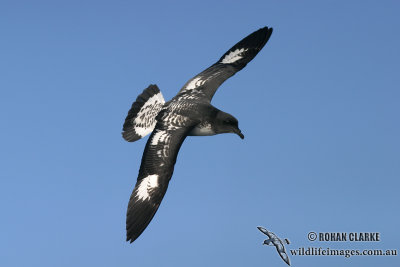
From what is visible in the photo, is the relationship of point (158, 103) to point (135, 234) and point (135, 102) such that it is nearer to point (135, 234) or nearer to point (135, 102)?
point (135, 102)

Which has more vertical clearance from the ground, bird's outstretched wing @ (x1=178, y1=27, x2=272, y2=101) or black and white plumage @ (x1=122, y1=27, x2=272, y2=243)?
bird's outstretched wing @ (x1=178, y1=27, x2=272, y2=101)

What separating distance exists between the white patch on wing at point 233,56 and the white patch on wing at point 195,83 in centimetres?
127

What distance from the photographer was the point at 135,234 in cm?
966

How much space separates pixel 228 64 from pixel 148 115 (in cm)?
293

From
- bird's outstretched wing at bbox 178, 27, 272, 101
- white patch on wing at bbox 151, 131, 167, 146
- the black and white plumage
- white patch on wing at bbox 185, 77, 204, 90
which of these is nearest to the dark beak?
the black and white plumage

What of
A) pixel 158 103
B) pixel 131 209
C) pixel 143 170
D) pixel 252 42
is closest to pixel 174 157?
pixel 143 170

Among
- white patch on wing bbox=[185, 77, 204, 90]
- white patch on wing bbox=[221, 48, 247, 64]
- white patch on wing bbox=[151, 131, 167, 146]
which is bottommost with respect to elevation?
white patch on wing bbox=[151, 131, 167, 146]

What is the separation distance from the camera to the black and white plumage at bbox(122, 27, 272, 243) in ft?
33.4

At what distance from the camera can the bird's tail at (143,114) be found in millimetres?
12133

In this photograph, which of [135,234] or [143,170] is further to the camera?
[143,170]

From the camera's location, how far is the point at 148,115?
1227cm

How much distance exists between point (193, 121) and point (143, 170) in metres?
1.64

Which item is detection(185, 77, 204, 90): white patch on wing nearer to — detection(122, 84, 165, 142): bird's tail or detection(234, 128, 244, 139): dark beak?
detection(122, 84, 165, 142): bird's tail

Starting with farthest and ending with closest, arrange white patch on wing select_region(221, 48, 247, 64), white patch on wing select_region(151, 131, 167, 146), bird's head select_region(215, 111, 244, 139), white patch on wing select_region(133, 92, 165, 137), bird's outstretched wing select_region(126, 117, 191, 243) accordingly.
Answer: white patch on wing select_region(221, 48, 247, 64) < white patch on wing select_region(133, 92, 165, 137) < bird's head select_region(215, 111, 244, 139) < white patch on wing select_region(151, 131, 167, 146) < bird's outstretched wing select_region(126, 117, 191, 243)
